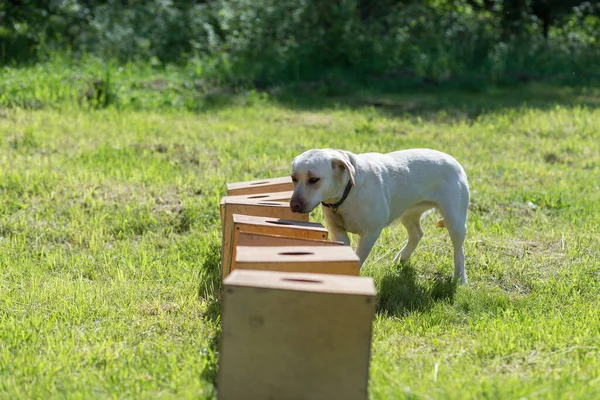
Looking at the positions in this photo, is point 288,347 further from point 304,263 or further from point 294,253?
point 294,253

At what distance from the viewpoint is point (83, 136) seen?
389 inches

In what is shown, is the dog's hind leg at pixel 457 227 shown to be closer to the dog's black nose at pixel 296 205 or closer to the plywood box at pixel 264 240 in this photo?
the dog's black nose at pixel 296 205

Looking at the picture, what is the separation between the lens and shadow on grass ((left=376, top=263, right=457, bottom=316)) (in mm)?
5363

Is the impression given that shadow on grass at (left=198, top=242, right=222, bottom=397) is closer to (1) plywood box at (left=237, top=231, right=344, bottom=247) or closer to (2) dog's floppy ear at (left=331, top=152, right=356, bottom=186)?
(1) plywood box at (left=237, top=231, right=344, bottom=247)

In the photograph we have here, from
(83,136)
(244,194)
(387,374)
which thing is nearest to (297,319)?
(387,374)

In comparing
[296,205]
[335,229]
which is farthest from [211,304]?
[335,229]

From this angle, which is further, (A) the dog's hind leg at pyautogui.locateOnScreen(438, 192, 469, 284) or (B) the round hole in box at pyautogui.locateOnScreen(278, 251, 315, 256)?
(A) the dog's hind leg at pyautogui.locateOnScreen(438, 192, 469, 284)

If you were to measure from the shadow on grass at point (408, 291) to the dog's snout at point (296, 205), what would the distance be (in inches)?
37.3

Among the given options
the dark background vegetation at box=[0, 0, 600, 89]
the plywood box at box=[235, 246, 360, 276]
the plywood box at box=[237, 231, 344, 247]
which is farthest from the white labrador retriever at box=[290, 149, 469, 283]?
the dark background vegetation at box=[0, 0, 600, 89]

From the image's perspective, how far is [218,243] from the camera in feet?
21.8

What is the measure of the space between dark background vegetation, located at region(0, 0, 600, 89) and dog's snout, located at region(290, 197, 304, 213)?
9.12m

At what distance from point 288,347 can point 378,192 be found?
2320 millimetres

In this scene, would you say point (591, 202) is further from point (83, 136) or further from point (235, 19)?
point (235, 19)

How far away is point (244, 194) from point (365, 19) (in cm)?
1147
